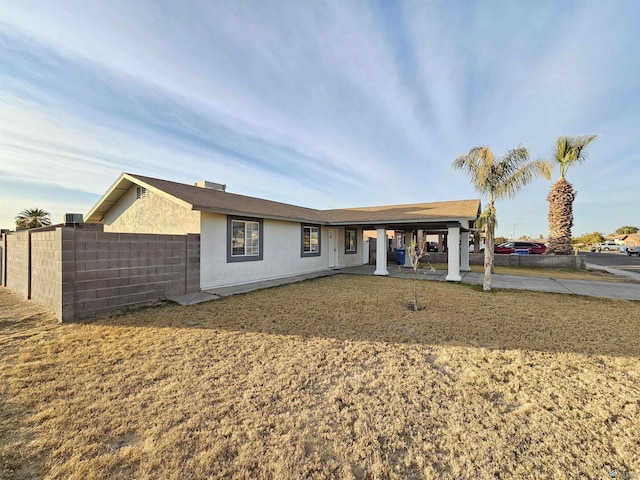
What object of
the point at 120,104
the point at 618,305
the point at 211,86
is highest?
the point at 211,86

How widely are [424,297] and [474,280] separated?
194 inches

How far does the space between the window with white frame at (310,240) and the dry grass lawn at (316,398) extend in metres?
7.56

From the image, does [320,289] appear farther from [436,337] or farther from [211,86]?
[211,86]

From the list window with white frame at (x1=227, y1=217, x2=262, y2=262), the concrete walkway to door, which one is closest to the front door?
the concrete walkway to door

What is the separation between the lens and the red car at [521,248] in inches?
→ 938

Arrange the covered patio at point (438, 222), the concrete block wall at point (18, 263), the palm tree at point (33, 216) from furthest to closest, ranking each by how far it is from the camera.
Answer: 1. the palm tree at point (33, 216)
2. the covered patio at point (438, 222)
3. the concrete block wall at point (18, 263)

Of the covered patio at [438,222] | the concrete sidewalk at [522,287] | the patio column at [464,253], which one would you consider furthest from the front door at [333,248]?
the patio column at [464,253]

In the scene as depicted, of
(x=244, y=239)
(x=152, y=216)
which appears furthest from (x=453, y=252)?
(x=152, y=216)

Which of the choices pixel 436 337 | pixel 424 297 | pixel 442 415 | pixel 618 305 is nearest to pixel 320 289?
pixel 424 297

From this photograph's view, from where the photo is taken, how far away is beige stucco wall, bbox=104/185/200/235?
29.9 feet

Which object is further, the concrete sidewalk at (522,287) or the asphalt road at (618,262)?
the asphalt road at (618,262)

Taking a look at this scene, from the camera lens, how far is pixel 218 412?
282 centimetres

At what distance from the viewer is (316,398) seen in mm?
3143

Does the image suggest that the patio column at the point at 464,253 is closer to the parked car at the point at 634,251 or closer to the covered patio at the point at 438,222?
the covered patio at the point at 438,222
